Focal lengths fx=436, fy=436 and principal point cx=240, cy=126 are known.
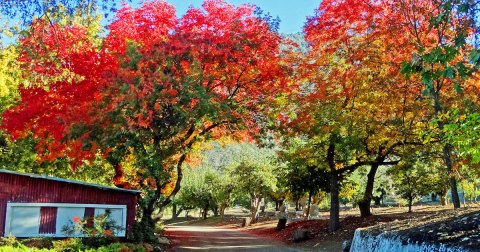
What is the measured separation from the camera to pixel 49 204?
1755 cm

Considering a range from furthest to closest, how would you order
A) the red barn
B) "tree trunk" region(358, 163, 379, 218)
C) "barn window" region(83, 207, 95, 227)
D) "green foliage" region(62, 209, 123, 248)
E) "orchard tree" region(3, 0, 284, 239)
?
"tree trunk" region(358, 163, 379, 218) → "barn window" region(83, 207, 95, 227) → the red barn → "green foliage" region(62, 209, 123, 248) → "orchard tree" region(3, 0, 284, 239)

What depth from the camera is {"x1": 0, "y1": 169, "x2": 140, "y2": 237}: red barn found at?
17031 millimetres

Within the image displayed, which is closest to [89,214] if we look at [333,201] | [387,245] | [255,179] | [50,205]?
[50,205]

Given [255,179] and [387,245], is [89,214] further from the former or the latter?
[255,179]

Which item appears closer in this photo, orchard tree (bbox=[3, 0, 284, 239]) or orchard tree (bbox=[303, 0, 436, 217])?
orchard tree (bbox=[3, 0, 284, 239])

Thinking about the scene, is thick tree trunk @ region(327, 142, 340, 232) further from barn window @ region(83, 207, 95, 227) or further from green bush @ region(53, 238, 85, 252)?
green bush @ region(53, 238, 85, 252)

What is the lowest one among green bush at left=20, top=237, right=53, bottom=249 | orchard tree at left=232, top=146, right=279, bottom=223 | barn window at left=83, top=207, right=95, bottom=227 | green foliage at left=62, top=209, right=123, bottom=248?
green bush at left=20, top=237, right=53, bottom=249

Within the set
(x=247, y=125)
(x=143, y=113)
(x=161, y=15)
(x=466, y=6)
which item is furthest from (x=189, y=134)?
(x=466, y=6)

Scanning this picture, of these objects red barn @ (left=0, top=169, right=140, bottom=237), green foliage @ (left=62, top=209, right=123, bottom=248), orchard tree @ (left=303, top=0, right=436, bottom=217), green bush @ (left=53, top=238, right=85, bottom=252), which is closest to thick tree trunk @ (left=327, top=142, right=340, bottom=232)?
orchard tree @ (left=303, top=0, right=436, bottom=217)

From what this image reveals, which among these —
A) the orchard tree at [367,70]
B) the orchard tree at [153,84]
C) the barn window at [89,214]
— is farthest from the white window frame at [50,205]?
the orchard tree at [367,70]

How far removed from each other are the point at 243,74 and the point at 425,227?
11066 mm

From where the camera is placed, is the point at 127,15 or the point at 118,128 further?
the point at 127,15

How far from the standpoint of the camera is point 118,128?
46.6 ft

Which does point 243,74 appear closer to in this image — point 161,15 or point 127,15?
point 161,15
